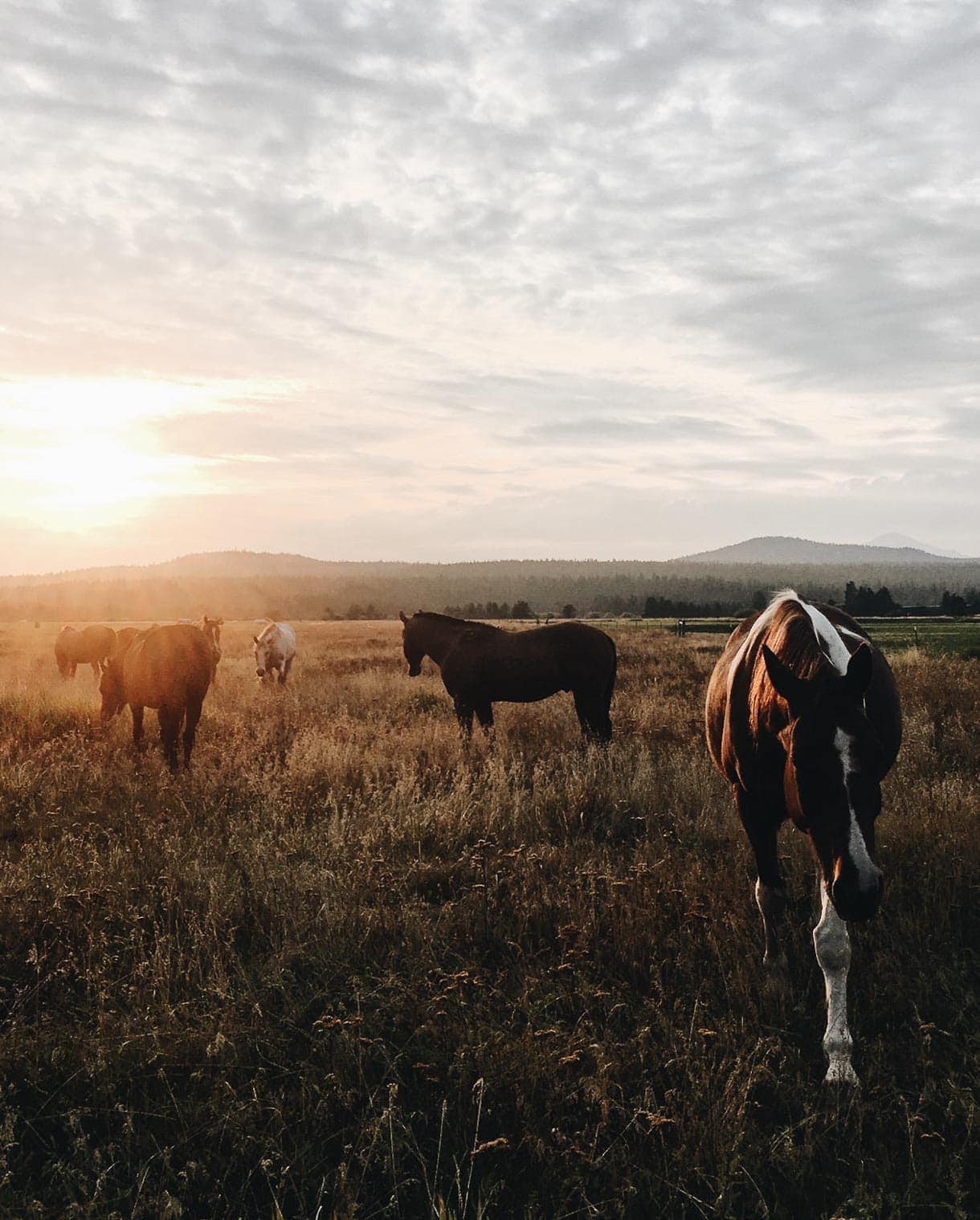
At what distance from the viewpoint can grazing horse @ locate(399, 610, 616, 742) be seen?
10.4 meters

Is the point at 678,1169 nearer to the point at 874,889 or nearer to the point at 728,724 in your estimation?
the point at 874,889

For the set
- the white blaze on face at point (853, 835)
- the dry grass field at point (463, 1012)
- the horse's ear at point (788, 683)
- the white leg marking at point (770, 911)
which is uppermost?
the horse's ear at point (788, 683)

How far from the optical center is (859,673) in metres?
3.28

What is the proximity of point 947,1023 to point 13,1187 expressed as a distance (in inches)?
159

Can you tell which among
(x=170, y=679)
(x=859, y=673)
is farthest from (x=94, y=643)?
(x=859, y=673)

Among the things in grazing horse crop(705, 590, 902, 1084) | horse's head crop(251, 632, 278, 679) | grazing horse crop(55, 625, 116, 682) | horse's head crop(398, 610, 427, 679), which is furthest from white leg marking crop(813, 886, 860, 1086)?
grazing horse crop(55, 625, 116, 682)

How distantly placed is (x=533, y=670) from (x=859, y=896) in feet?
24.6

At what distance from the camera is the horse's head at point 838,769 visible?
3133 mm

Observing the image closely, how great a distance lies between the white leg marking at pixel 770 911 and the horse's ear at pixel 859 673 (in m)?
1.64

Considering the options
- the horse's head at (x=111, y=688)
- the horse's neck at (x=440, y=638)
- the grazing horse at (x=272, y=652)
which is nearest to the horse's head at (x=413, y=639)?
the horse's neck at (x=440, y=638)

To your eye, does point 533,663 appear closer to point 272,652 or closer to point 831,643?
point 831,643

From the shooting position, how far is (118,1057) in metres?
3.42

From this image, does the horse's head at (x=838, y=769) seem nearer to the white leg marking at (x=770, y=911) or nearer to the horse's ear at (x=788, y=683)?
the horse's ear at (x=788, y=683)

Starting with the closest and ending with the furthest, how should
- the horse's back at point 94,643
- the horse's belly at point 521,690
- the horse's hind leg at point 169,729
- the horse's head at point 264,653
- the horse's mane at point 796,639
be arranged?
the horse's mane at point 796,639 → the horse's hind leg at point 169,729 → the horse's belly at point 521,690 → the horse's head at point 264,653 → the horse's back at point 94,643
